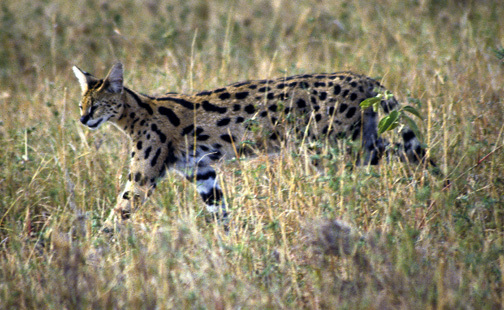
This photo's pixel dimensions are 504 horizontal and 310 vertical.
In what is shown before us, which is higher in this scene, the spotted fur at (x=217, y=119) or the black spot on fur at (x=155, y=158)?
the spotted fur at (x=217, y=119)

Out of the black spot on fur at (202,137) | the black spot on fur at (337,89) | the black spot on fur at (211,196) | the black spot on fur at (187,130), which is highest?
the black spot on fur at (337,89)

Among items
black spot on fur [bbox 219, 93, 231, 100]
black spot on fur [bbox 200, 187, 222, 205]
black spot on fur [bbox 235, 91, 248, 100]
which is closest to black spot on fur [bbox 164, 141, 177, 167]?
black spot on fur [bbox 200, 187, 222, 205]

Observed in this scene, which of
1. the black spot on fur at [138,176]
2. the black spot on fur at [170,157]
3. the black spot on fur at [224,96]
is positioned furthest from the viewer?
the black spot on fur at [224,96]

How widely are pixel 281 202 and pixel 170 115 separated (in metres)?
1.54

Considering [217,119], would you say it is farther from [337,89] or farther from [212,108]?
[337,89]

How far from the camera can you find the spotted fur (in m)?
5.35

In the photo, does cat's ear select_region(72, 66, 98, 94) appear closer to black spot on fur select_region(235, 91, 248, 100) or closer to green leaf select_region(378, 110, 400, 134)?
black spot on fur select_region(235, 91, 248, 100)

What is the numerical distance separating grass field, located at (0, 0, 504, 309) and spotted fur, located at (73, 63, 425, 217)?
0.20 meters

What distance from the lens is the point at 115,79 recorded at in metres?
5.39

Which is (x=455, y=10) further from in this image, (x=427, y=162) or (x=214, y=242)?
(x=214, y=242)

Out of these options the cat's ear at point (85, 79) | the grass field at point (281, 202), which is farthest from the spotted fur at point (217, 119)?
the grass field at point (281, 202)

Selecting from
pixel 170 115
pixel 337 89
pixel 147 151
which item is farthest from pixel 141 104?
pixel 337 89

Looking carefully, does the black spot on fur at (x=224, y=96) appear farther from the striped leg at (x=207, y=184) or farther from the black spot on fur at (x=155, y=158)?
the black spot on fur at (x=155, y=158)

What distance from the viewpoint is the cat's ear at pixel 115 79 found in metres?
5.35
